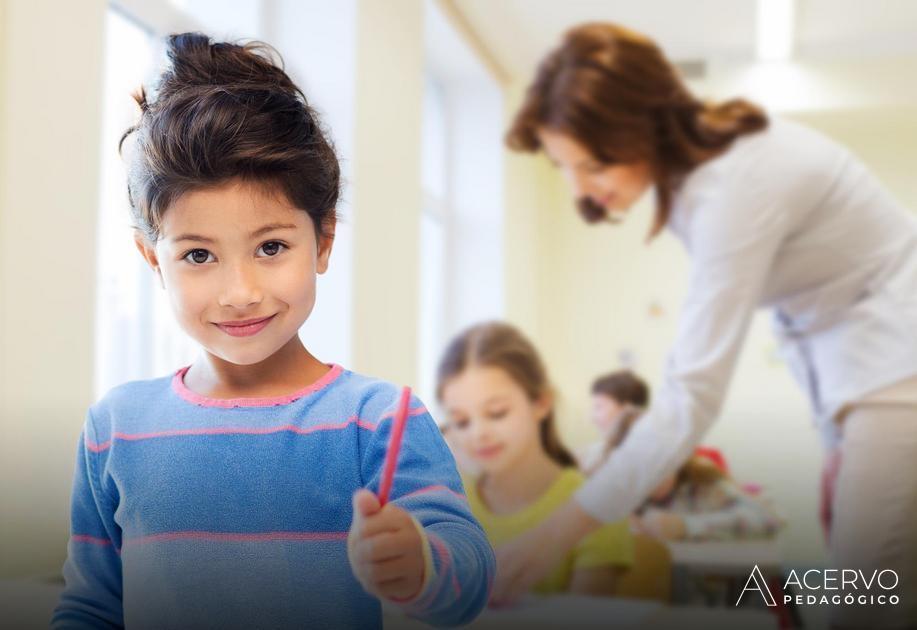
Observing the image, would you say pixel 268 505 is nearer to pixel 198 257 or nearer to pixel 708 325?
pixel 198 257

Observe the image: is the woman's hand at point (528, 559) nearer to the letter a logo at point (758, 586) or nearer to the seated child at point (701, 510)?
the letter a logo at point (758, 586)

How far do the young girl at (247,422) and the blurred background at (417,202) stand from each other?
0.06m

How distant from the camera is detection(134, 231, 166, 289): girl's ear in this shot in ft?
1.52

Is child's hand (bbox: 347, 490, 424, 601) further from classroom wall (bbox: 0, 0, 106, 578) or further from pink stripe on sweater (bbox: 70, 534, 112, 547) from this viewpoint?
→ classroom wall (bbox: 0, 0, 106, 578)

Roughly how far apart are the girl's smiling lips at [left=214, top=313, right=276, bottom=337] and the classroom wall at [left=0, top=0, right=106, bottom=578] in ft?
1.80

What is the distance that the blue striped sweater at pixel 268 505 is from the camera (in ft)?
1.37

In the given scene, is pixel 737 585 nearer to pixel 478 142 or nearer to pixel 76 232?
pixel 76 232

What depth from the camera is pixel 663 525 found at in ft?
6.43

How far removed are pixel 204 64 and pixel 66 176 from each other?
1.99 ft

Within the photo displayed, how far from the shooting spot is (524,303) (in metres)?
4.00

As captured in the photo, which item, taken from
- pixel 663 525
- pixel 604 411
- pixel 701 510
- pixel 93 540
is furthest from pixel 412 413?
pixel 604 411

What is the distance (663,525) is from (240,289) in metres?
1.67

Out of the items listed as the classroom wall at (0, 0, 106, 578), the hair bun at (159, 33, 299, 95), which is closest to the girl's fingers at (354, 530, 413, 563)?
the hair bun at (159, 33, 299, 95)

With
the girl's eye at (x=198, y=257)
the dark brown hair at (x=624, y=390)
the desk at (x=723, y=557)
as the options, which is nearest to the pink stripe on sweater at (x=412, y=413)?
the girl's eye at (x=198, y=257)
